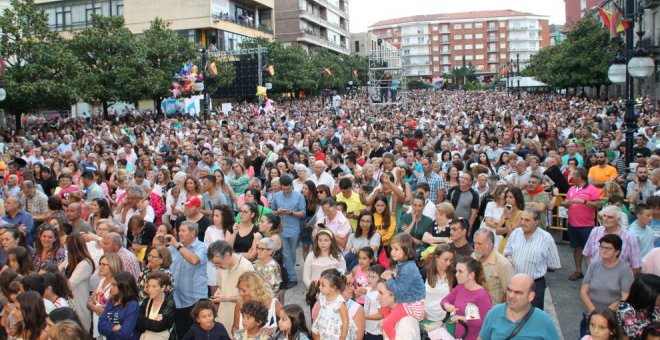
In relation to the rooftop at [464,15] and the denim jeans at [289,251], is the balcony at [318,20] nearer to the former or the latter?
the denim jeans at [289,251]

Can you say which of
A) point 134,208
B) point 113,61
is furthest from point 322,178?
point 113,61

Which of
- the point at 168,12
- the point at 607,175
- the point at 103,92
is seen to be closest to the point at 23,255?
the point at 607,175

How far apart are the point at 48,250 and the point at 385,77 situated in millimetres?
37606

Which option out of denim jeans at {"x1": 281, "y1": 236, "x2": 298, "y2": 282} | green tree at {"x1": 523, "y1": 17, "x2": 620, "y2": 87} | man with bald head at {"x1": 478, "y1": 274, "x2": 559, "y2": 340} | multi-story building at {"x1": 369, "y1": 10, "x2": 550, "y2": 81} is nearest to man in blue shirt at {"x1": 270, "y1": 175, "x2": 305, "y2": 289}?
denim jeans at {"x1": 281, "y1": 236, "x2": 298, "y2": 282}

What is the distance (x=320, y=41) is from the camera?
73.4m

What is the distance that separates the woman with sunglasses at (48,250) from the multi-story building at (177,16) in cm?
4222

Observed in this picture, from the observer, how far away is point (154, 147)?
18.2 meters

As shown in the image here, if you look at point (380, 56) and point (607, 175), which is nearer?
point (607, 175)

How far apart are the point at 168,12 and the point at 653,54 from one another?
3437cm

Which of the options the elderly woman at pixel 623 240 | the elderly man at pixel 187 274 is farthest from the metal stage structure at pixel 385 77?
the elderly man at pixel 187 274

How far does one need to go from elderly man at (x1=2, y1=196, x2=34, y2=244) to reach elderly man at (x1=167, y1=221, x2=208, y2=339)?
10.2 ft

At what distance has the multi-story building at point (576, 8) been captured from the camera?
71012 mm

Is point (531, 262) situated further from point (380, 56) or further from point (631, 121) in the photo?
point (380, 56)

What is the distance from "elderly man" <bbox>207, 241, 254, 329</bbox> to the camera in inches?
237
